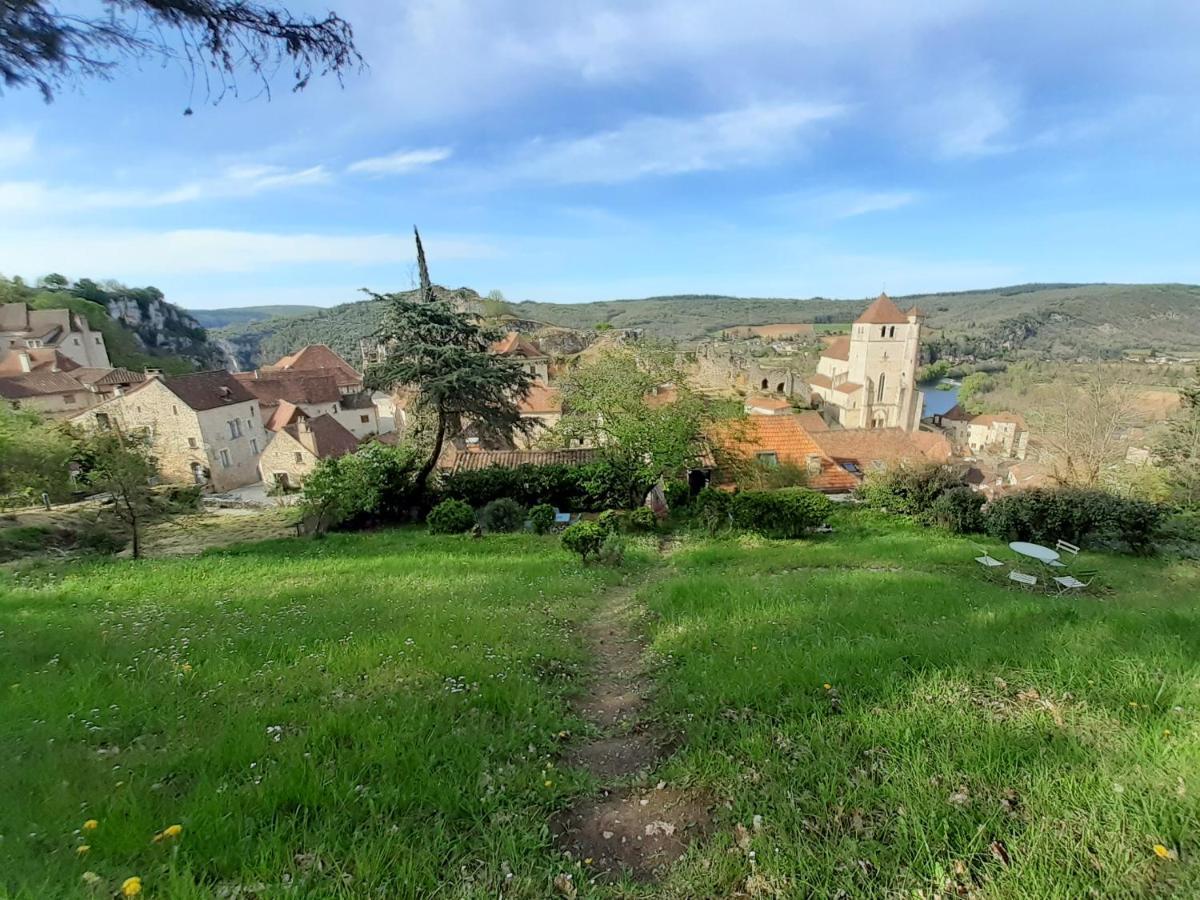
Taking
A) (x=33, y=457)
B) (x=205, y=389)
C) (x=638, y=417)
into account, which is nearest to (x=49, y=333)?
(x=205, y=389)

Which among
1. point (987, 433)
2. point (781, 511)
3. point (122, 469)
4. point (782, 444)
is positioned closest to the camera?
point (122, 469)

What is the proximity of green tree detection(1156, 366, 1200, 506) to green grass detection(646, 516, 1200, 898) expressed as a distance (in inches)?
924

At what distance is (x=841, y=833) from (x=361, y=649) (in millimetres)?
4217

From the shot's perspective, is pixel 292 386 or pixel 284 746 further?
pixel 292 386

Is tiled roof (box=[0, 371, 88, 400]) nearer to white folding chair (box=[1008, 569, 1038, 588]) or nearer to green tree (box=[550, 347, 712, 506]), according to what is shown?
green tree (box=[550, 347, 712, 506])

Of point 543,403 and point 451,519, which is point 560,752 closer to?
point 451,519

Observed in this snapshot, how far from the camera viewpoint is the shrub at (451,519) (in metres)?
16.6

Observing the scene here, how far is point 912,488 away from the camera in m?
17.5

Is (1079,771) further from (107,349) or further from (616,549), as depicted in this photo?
(107,349)

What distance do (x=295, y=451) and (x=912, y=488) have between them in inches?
1235

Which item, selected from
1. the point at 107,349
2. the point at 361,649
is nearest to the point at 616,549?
the point at 361,649

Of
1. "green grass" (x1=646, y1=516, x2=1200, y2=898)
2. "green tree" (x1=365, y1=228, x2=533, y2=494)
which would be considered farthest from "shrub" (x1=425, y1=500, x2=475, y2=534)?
"green grass" (x1=646, y1=516, x2=1200, y2=898)

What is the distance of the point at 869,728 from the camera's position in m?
3.27

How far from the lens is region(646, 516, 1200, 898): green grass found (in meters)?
2.24
